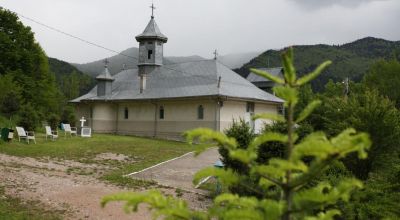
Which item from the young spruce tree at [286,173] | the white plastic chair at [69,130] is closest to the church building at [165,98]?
the white plastic chair at [69,130]

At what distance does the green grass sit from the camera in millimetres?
9691

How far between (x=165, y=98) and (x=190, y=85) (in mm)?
2485

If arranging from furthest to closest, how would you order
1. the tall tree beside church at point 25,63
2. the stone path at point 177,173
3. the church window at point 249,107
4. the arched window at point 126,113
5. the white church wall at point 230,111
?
1. the tall tree beside church at point 25,63
2. the arched window at point 126,113
3. the church window at point 249,107
4. the white church wall at point 230,111
5. the stone path at point 177,173

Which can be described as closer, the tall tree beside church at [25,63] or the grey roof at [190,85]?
the grey roof at [190,85]

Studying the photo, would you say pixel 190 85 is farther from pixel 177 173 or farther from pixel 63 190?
pixel 63 190

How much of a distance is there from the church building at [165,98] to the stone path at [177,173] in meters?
8.08

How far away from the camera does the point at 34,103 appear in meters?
45.8

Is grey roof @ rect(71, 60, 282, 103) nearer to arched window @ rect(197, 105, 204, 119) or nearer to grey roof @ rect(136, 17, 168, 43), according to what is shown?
arched window @ rect(197, 105, 204, 119)

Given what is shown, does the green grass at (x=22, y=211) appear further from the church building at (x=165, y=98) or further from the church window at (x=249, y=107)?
the church window at (x=249, y=107)

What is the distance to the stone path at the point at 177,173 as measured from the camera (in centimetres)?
→ 1595

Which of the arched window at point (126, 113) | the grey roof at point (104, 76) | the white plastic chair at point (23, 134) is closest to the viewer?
the white plastic chair at point (23, 134)

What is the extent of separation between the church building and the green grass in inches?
773

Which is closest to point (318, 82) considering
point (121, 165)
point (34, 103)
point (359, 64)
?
point (359, 64)

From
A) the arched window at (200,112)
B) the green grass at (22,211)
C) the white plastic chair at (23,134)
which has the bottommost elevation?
the green grass at (22,211)
